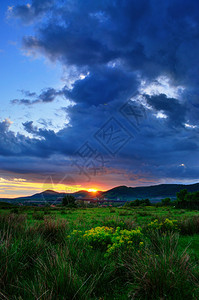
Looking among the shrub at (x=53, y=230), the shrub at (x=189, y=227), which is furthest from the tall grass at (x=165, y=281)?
the shrub at (x=189, y=227)

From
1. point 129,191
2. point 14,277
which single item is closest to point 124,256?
point 14,277

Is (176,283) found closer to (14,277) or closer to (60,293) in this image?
(60,293)

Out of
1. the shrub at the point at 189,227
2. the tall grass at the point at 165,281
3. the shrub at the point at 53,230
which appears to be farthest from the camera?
the shrub at the point at 189,227

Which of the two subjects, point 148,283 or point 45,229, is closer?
point 148,283

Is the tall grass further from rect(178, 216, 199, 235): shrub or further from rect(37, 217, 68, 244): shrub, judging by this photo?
rect(178, 216, 199, 235): shrub

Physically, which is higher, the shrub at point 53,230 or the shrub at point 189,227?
the shrub at point 53,230

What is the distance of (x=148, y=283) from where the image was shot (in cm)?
392

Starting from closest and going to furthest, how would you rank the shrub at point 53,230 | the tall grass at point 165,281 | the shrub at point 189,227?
the tall grass at point 165,281
the shrub at point 53,230
the shrub at point 189,227

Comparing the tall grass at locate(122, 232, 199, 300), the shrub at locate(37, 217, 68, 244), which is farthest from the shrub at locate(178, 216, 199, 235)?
the tall grass at locate(122, 232, 199, 300)

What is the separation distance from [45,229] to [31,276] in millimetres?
3151

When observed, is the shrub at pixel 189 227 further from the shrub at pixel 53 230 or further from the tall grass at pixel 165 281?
→ the tall grass at pixel 165 281

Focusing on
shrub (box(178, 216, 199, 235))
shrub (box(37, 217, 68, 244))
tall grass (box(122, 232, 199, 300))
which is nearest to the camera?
tall grass (box(122, 232, 199, 300))

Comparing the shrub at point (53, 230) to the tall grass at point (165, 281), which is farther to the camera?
the shrub at point (53, 230)

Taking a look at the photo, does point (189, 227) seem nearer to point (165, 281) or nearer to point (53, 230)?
point (53, 230)
